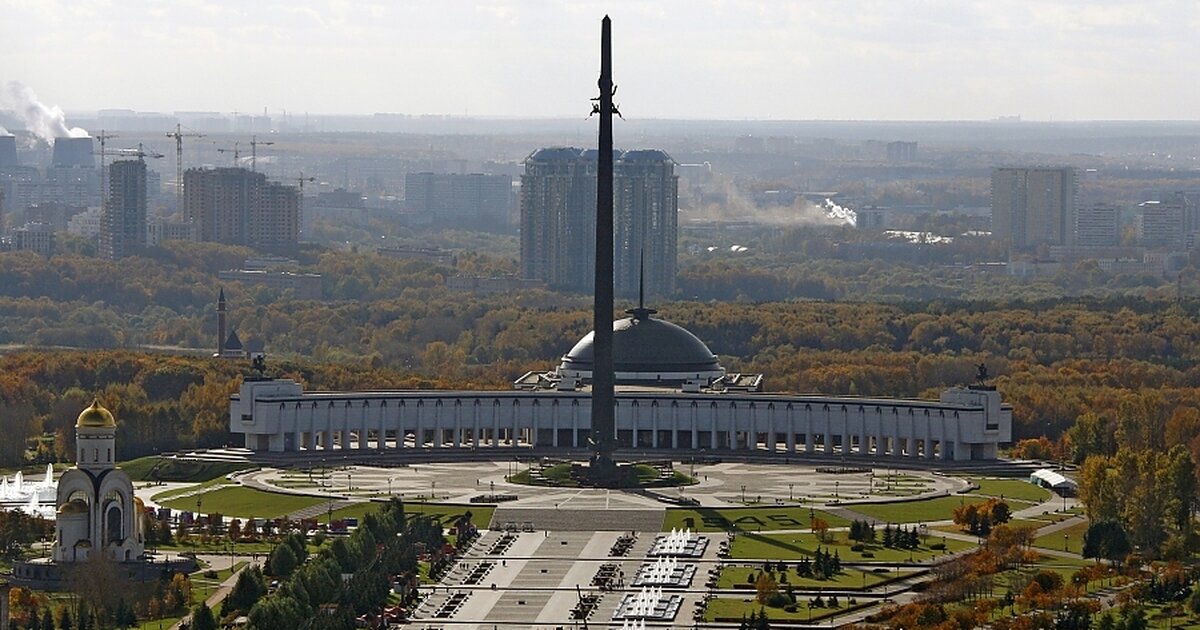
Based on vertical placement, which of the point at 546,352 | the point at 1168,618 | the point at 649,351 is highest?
the point at 649,351

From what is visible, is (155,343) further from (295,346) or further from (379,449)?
(379,449)

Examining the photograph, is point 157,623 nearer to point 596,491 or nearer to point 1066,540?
point 1066,540

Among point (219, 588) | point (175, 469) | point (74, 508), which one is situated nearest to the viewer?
point (219, 588)

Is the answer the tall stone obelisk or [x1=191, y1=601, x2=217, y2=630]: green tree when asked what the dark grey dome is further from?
[x1=191, y1=601, x2=217, y2=630]: green tree

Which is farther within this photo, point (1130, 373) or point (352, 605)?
point (1130, 373)

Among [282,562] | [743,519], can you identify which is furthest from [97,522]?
[743,519]

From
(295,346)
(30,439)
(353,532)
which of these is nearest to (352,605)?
(353,532)

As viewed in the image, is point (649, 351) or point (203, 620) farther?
point (649, 351)
